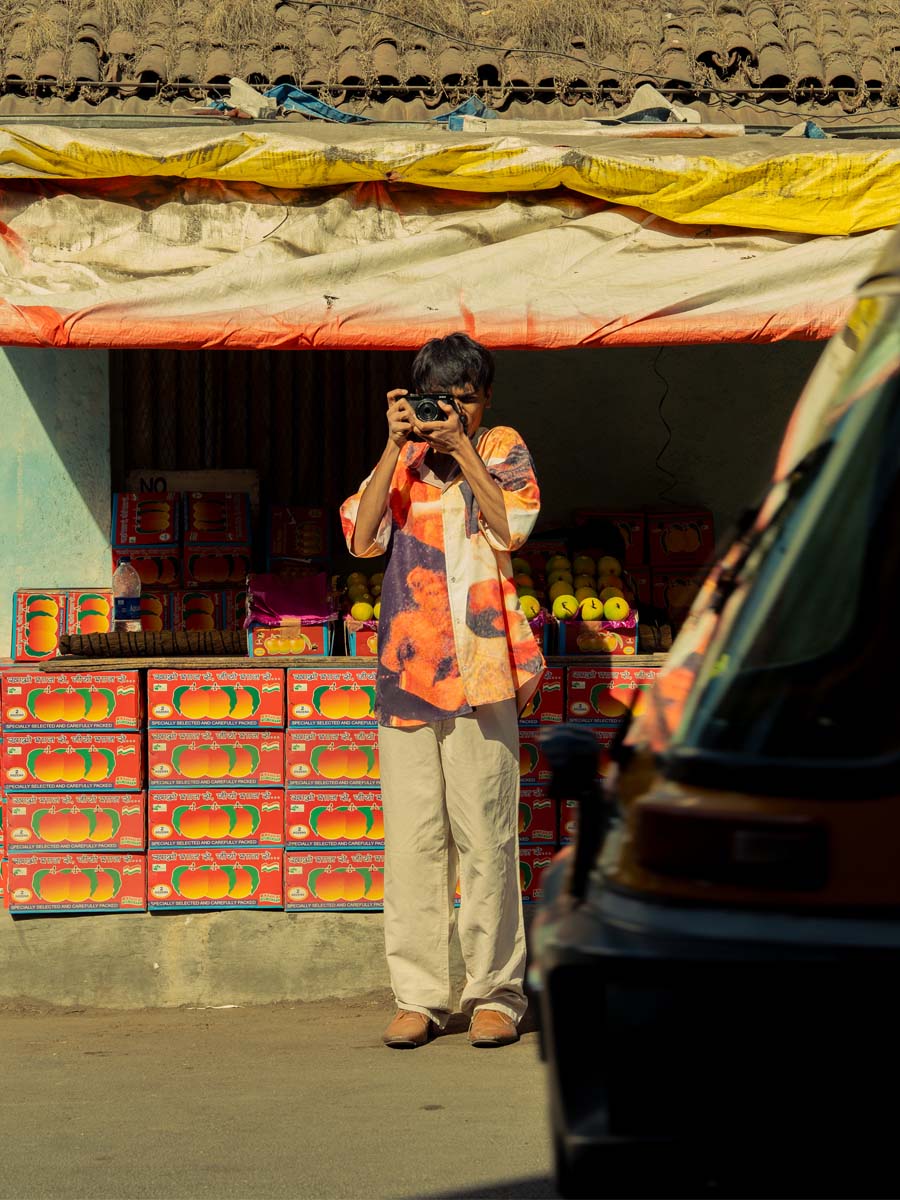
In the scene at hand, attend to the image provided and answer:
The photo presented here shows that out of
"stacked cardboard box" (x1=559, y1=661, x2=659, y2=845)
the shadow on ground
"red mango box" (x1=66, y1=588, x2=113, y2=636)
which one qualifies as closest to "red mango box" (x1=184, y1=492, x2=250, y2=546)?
"red mango box" (x1=66, y1=588, x2=113, y2=636)

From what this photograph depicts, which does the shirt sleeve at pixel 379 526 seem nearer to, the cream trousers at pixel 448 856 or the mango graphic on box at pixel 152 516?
the cream trousers at pixel 448 856

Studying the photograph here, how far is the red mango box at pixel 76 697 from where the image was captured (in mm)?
6062

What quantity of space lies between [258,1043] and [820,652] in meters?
3.94

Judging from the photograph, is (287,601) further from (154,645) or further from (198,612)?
(198,612)

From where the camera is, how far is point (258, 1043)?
5617 mm

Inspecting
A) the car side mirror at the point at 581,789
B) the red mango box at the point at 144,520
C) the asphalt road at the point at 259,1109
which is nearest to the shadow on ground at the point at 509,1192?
the asphalt road at the point at 259,1109

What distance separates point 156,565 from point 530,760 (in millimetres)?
1855

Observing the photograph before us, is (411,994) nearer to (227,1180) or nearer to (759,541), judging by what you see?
(227,1180)

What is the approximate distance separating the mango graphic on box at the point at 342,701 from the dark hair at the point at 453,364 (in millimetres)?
1333

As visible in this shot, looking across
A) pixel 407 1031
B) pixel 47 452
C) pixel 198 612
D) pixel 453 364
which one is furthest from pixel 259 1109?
pixel 47 452

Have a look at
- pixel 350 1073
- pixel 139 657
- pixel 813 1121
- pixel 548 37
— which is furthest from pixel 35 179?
pixel 813 1121

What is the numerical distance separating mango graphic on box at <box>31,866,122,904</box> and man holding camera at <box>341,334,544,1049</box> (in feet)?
4.10

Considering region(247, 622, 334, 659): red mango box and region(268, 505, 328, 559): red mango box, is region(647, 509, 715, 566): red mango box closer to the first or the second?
region(268, 505, 328, 559): red mango box

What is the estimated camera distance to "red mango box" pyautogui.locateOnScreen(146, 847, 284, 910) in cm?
609
